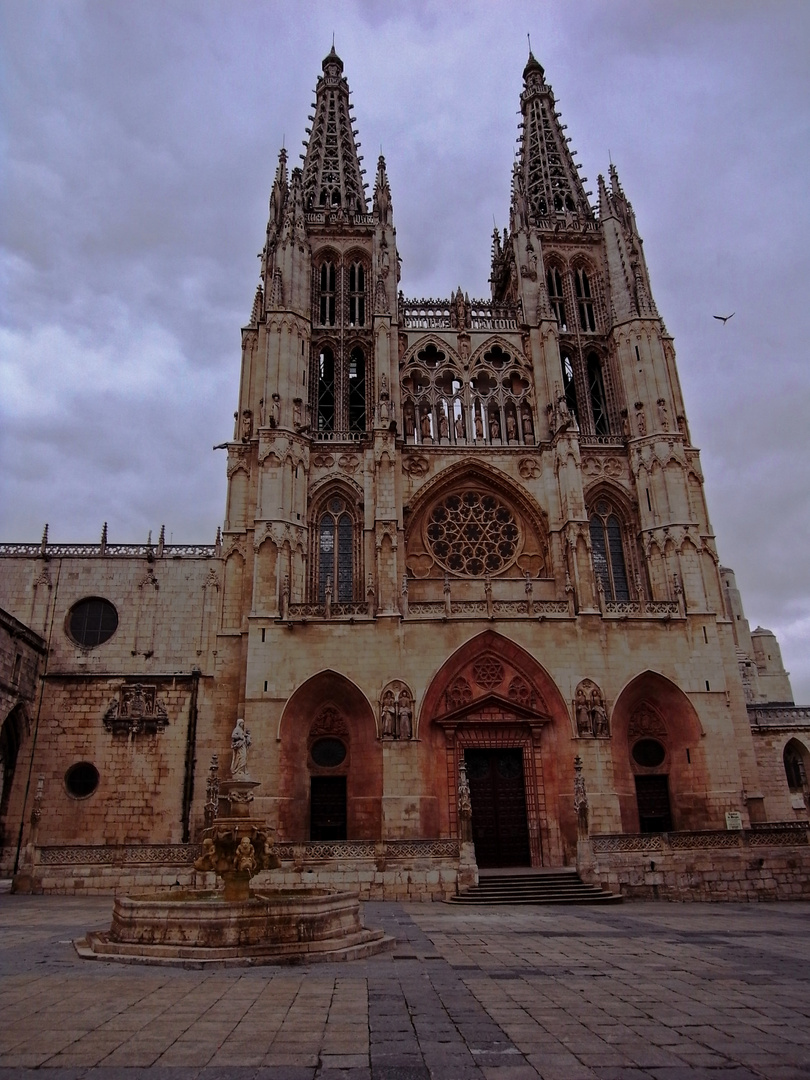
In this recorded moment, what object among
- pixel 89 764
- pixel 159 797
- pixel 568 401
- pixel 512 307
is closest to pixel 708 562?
pixel 568 401

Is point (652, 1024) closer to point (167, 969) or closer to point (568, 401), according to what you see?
point (167, 969)

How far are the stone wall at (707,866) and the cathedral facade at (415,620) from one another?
0.11 m

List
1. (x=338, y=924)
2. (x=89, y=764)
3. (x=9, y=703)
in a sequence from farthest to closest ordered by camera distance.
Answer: (x=89, y=764) < (x=9, y=703) < (x=338, y=924)

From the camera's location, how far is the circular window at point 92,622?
26641 mm

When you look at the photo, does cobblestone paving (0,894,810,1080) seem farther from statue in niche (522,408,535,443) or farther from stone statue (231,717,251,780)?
statue in niche (522,408,535,443)

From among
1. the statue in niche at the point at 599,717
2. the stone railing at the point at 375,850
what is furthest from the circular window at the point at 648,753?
the stone railing at the point at 375,850

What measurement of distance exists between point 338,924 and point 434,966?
1652 millimetres

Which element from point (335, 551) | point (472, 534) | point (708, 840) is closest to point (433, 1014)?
point (708, 840)

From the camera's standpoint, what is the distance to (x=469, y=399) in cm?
2934

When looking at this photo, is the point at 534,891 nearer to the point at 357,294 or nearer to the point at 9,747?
the point at 9,747

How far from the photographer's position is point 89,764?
80.7 ft

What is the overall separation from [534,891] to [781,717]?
17.3m

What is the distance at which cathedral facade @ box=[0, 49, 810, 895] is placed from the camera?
22.4m

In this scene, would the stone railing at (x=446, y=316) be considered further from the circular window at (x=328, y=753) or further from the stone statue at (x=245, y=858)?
the stone statue at (x=245, y=858)
